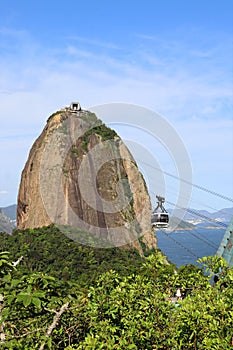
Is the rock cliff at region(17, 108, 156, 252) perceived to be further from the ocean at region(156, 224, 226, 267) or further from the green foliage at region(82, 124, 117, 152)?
the ocean at region(156, 224, 226, 267)

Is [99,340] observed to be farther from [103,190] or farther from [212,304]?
[103,190]

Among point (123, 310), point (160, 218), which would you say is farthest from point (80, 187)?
point (123, 310)

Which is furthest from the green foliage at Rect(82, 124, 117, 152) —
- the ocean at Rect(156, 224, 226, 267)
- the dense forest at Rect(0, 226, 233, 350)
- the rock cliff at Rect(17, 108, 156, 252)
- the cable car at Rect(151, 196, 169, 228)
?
the dense forest at Rect(0, 226, 233, 350)

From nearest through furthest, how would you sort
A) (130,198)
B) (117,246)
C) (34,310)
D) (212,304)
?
(212,304) < (34,310) < (117,246) < (130,198)

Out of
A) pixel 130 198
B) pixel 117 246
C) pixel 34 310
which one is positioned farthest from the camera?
pixel 130 198

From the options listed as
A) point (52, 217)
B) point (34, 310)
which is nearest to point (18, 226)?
point (52, 217)
